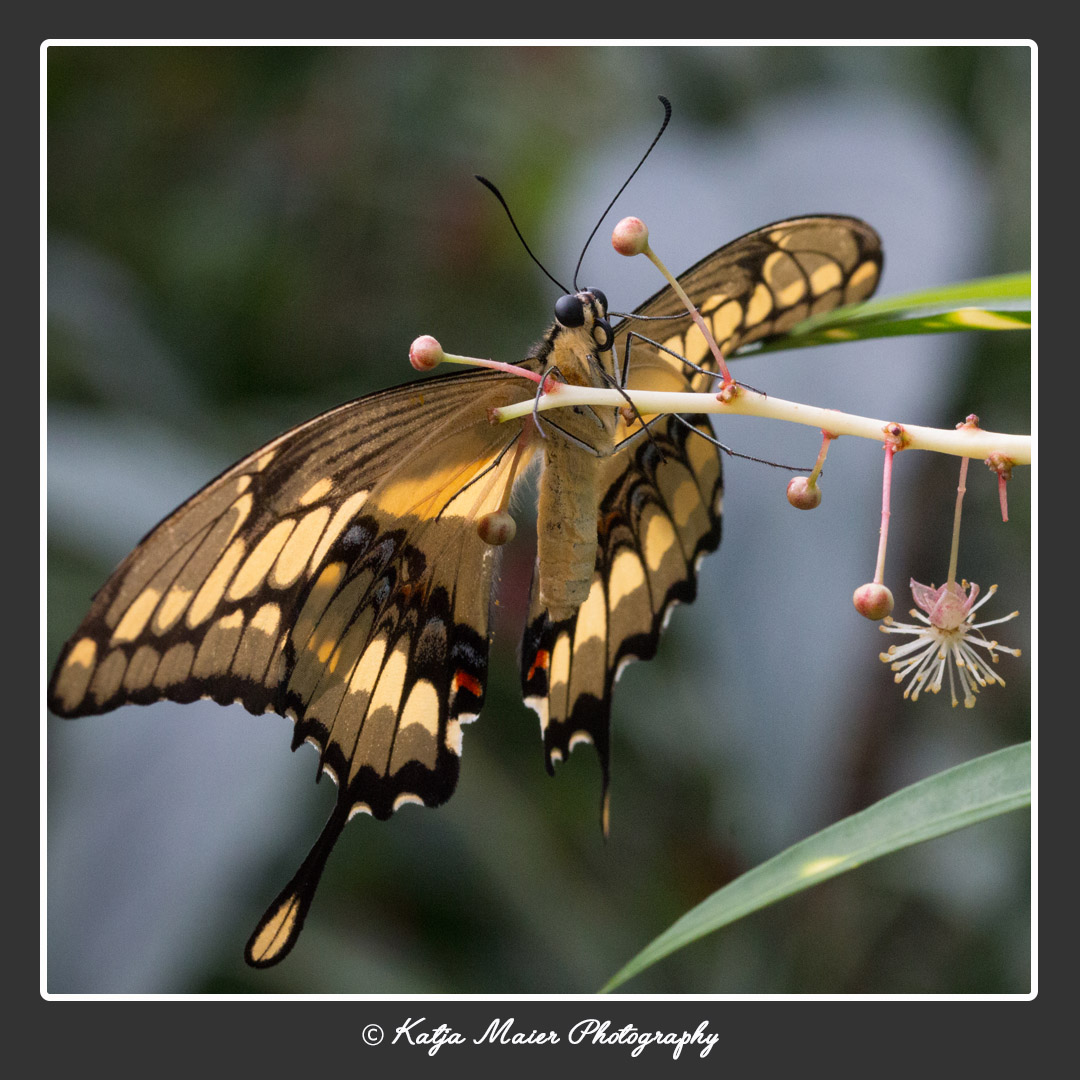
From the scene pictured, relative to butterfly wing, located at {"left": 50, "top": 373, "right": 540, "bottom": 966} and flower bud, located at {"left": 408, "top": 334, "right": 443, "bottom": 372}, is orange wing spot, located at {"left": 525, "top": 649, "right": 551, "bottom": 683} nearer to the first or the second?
butterfly wing, located at {"left": 50, "top": 373, "right": 540, "bottom": 966}

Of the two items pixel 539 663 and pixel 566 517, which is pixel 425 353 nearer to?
pixel 566 517

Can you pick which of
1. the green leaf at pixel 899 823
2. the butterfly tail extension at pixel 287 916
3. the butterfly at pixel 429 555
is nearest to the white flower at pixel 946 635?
the green leaf at pixel 899 823

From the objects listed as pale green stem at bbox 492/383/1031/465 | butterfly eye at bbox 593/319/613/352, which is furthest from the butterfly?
pale green stem at bbox 492/383/1031/465

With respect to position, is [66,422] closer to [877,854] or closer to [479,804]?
[479,804]

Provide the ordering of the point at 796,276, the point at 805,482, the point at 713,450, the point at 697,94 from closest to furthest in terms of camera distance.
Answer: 1. the point at 805,482
2. the point at 796,276
3. the point at 713,450
4. the point at 697,94

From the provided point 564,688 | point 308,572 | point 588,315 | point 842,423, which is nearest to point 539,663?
point 564,688

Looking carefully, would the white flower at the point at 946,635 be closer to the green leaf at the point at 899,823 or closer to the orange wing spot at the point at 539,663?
the green leaf at the point at 899,823

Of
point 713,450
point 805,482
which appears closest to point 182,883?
point 713,450
